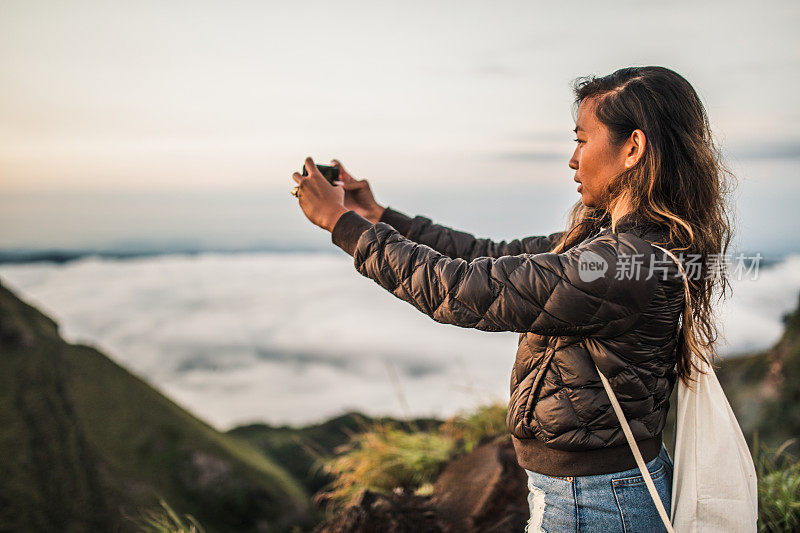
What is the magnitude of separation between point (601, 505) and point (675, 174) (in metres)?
1.13

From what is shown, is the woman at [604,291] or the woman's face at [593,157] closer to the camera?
the woman at [604,291]

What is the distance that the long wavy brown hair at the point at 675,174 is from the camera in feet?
6.44

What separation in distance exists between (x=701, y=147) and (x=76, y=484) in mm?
4722

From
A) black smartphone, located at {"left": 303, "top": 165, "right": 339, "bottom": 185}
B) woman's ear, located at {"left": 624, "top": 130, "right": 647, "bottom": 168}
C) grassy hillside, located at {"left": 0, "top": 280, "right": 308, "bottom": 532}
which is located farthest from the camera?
grassy hillside, located at {"left": 0, "top": 280, "right": 308, "bottom": 532}

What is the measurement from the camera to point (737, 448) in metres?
2.14

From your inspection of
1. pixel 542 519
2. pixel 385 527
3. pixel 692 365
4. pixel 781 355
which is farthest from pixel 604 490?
pixel 781 355

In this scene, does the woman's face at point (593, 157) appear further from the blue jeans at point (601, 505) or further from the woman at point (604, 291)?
the blue jeans at point (601, 505)

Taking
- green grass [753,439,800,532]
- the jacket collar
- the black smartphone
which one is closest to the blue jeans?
the jacket collar

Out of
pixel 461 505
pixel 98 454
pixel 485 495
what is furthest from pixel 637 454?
pixel 98 454

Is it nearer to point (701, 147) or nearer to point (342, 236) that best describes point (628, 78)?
point (701, 147)

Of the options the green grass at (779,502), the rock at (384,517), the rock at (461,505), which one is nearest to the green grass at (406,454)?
the rock at (461,505)

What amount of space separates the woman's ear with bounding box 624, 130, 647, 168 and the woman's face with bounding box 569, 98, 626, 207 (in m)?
0.01

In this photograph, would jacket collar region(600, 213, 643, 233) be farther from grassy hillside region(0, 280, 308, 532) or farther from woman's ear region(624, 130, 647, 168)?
grassy hillside region(0, 280, 308, 532)

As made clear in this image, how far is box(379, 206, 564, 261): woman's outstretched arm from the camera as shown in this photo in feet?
9.37
